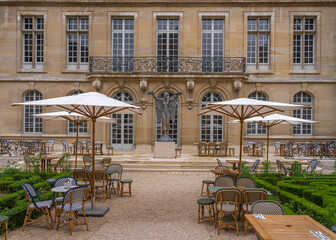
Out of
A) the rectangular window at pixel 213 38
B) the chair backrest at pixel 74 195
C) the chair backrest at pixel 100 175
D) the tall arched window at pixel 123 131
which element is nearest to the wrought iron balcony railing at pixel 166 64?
the rectangular window at pixel 213 38

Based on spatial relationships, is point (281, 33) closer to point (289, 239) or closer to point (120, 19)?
point (120, 19)

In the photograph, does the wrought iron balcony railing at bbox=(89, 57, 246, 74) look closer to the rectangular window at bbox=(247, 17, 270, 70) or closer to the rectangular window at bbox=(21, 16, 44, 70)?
the rectangular window at bbox=(247, 17, 270, 70)

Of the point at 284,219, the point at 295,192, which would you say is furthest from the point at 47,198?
the point at 295,192

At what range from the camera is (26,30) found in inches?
731

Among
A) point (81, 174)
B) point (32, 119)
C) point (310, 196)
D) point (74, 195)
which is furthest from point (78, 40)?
point (310, 196)

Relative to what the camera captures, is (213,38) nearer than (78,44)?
Yes

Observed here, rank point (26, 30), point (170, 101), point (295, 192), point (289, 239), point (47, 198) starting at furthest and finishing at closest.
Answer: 1. point (26, 30)
2. point (170, 101)
3. point (295, 192)
4. point (47, 198)
5. point (289, 239)

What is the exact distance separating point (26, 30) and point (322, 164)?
740 inches

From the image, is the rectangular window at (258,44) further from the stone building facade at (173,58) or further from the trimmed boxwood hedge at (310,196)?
the trimmed boxwood hedge at (310,196)

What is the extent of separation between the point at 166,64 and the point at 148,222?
13411mm

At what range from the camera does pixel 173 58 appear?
17891 millimetres

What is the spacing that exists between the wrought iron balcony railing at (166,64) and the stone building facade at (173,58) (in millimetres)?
63

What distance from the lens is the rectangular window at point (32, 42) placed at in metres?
18.7

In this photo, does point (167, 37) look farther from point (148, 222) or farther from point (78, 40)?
point (148, 222)
